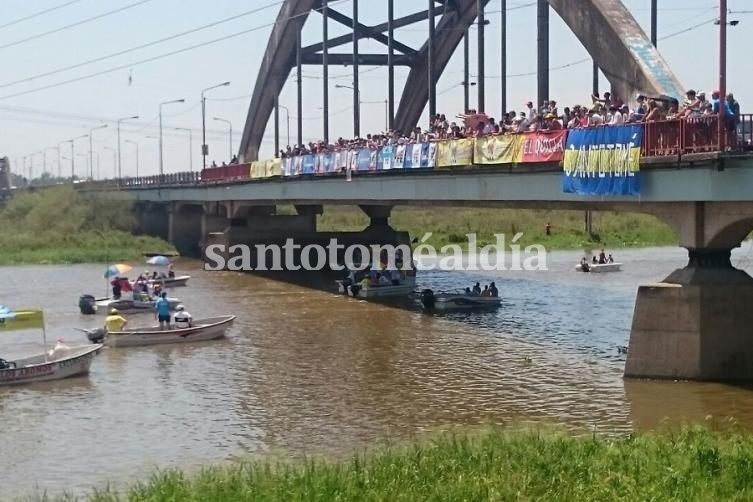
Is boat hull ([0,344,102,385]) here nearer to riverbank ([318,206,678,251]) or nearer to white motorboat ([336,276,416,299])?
white motorboat ([336,276,416,299])

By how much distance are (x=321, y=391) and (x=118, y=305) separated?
69.6 ft

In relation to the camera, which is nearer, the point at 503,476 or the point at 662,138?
the point at 503,476

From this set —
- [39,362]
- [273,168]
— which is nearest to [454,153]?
[39,362]

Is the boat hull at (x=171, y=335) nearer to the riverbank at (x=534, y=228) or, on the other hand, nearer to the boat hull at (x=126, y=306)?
the boat hull at (x=126, y=306)

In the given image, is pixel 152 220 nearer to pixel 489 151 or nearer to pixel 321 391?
pixel 489 151

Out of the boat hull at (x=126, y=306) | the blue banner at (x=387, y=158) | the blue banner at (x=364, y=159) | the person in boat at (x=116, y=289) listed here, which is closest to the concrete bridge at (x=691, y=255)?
the blue banner at (x=387, y=158)

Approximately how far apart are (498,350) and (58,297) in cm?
2643

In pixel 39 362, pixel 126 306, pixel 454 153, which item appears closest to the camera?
pixel 39 362

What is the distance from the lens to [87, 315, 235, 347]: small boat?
122 ft

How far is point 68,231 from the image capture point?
3770 inches

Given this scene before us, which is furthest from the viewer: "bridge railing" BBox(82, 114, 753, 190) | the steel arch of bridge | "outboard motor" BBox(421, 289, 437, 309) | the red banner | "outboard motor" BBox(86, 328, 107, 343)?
"outboard motor" BBox(421, 289, 437, 309)

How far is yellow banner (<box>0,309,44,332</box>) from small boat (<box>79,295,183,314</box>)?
1456cm

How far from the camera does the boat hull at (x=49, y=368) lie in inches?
1169

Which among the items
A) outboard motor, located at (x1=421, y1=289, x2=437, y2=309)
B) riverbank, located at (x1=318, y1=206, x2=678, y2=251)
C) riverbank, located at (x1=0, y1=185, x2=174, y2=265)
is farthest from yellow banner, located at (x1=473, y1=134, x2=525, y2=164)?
riverbank, located at (x1=0, y1=185, x2=174, y2=265)
